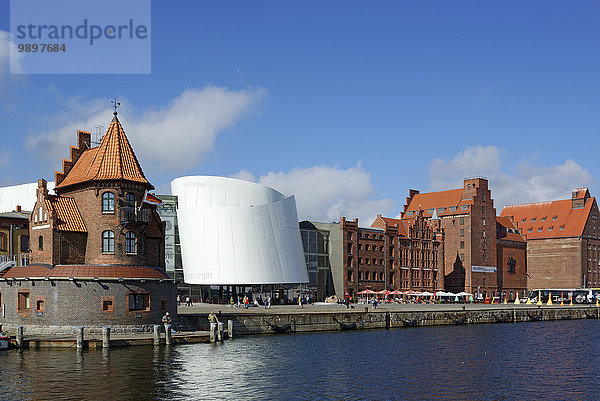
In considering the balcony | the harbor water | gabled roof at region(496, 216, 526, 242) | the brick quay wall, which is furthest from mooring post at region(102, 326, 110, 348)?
gabled roof at region(496, 216, 526, 242)

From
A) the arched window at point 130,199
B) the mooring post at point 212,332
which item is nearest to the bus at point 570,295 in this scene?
the mooring post at point 212,332

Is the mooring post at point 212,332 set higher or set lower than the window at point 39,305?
lower

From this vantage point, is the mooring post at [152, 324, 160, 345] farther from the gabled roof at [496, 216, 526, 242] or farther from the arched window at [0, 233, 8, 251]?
the gabled roof at [496, 216, 526, 242]

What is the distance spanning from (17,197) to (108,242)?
6115 cm

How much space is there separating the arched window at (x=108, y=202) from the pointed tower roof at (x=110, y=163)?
1.42 meters

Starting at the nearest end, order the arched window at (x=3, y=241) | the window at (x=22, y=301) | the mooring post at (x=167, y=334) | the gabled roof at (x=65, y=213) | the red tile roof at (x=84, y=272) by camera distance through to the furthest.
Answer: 1. the mooring post at (x=167, y=334)
2. the red tile roof at (x=84, y=272)
3. the window at (x=22, y=301)
4. the gabled roof at (x=65, y=213)
5. the arched window at (x=3, y=241)

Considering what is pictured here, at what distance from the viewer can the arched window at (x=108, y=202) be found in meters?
58.5

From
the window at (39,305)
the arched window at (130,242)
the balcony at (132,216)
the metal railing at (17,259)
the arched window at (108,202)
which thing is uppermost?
the arched window at (108,202)

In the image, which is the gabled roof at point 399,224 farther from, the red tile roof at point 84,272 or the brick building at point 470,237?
the red tile roof at point 84,272

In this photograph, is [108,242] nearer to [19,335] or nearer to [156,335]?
[156,335]

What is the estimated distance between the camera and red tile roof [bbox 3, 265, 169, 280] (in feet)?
182

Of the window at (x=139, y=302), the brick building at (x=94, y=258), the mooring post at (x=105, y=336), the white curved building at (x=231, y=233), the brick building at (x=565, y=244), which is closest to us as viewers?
the mooring post at (x=105, y=336)

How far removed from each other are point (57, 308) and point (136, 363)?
1296cm

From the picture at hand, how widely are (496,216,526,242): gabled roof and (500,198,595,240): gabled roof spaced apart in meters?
1.96
